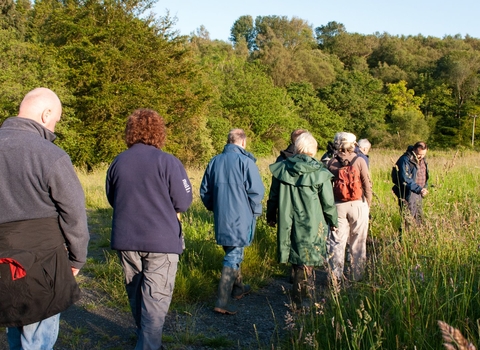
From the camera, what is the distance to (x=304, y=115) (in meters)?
59.5

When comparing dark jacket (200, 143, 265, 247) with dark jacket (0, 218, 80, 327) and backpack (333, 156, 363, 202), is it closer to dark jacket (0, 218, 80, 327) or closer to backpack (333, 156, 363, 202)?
backpack (333, 156, 363, 202)

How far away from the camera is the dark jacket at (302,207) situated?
17.4ft

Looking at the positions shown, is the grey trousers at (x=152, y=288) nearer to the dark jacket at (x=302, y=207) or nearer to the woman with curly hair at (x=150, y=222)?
the woman with curly hair at (x=150, y=222)

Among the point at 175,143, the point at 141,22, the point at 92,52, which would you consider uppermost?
the point at 141,22

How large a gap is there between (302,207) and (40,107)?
3.03m

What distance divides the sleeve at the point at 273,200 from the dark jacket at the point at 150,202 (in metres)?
1.64

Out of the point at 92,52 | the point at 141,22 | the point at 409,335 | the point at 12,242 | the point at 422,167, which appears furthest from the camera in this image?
the point at 141,22

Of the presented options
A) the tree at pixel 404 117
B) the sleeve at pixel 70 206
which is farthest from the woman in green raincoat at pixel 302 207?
the tree at pixel 404 117

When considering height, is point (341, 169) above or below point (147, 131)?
below

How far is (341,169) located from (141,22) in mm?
28291

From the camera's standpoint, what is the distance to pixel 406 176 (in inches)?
324

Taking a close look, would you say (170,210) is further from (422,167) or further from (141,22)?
(141,22)

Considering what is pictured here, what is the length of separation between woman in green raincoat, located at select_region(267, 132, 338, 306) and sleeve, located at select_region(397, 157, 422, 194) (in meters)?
3.20

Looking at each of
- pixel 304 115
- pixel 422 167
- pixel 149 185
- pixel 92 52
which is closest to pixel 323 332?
pixel 149 185
